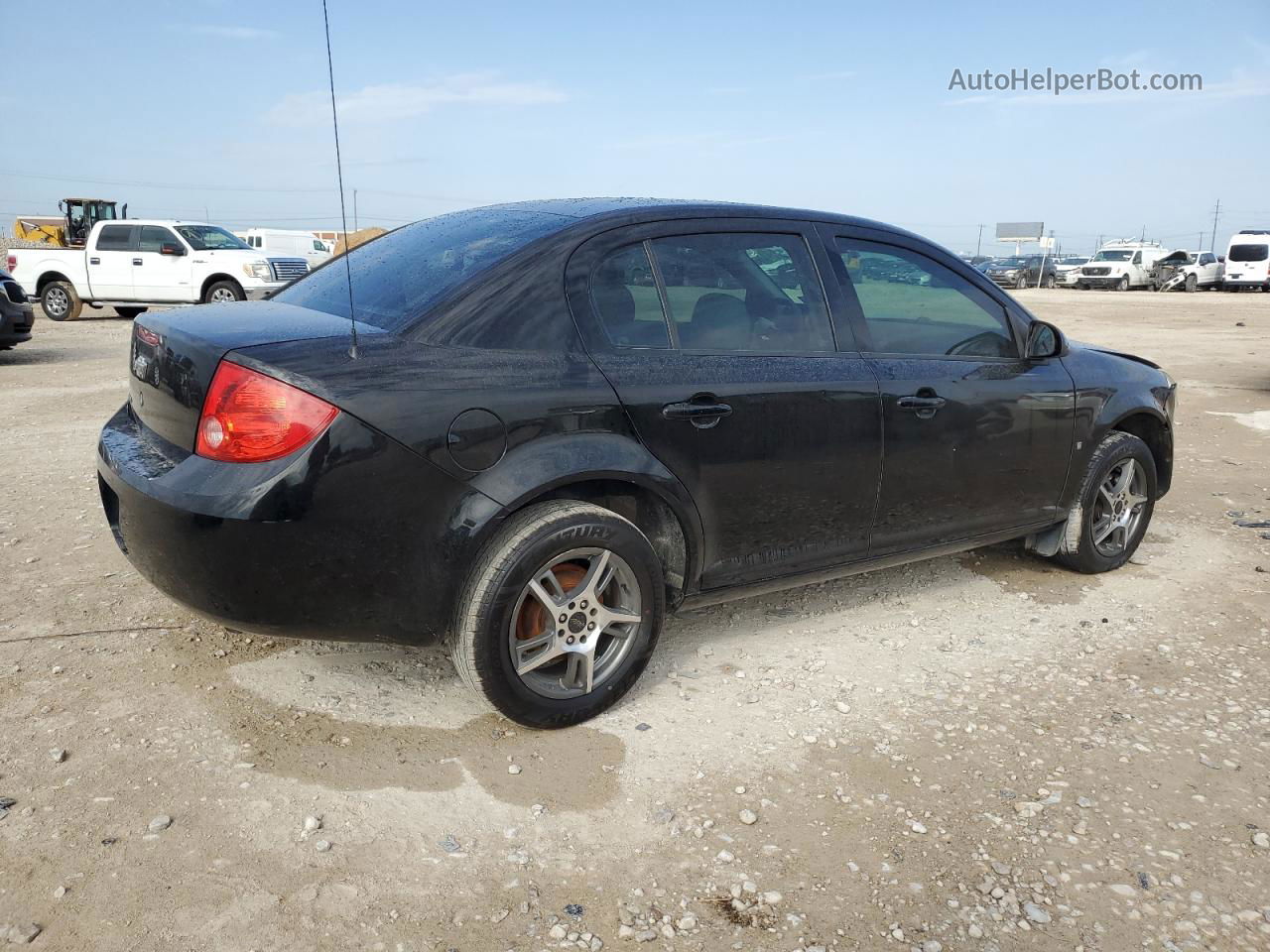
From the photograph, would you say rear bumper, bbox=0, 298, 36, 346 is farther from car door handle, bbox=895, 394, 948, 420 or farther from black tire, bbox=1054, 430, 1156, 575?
black tire, bbox=1054, 430, 1156, 575

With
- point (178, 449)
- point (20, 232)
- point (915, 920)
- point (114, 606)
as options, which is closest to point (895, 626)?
point (915, 920)

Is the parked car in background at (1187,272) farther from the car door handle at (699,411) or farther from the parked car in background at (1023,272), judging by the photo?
the car door handle at (699,411)

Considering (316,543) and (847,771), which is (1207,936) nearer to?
(847,771)

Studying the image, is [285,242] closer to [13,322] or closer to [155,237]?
[155,237]

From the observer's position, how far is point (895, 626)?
4059mm

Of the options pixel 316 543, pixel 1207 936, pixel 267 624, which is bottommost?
pixel 1207 936

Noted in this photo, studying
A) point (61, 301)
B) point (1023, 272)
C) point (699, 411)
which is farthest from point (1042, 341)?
point (1023, 272)

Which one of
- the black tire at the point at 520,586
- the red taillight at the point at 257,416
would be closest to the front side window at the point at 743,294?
the black tire at the point at 520,586

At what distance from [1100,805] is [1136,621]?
164 cm

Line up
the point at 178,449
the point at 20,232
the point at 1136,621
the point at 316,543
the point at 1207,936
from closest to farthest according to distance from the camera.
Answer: the point at 1207,936 → the point at 316,543 → the point at 178,449 → the point at 1136,621 → the point at 20,232

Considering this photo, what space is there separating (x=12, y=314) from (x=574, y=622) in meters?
11.4

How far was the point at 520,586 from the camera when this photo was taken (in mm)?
2904

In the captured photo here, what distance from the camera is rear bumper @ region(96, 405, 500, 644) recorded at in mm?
2629

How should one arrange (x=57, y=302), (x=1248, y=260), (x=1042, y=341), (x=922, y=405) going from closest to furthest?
(x=922, y=405), (x=1042, y=341), (x=57, y=302), (x=1248, y=260)
